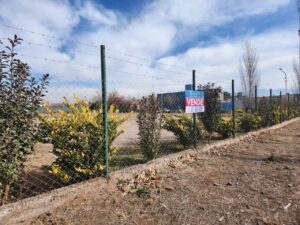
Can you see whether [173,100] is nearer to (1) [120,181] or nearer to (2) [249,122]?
(1) [120,181]

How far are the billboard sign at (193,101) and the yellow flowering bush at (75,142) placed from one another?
9.05 feet

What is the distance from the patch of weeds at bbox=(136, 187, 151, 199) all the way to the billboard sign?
9.40 feet

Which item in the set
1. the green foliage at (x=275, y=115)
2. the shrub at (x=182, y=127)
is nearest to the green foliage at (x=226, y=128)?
the shrub at (x=182, y=127)

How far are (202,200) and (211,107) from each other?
463 centimetres

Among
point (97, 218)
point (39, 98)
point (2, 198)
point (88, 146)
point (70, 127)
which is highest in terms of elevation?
point (39, 98)

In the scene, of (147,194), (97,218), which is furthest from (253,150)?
(97,218)

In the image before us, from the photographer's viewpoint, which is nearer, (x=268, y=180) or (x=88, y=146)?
(x=88, y=146)

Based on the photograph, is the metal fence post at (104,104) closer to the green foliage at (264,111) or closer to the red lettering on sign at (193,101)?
the red lettering on sign at (193,101)

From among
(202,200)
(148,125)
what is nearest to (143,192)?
(202,200)

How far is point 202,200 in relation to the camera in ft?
12.7

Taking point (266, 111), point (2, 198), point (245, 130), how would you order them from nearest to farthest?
point (2, 198) → point (245, 130) → point (266, 111)

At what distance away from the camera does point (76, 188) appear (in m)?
3.86

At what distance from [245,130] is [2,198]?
1012 centimetres

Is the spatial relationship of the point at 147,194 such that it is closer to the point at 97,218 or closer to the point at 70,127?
the point at 97,218
